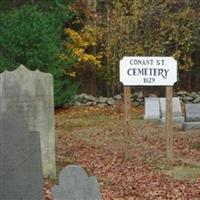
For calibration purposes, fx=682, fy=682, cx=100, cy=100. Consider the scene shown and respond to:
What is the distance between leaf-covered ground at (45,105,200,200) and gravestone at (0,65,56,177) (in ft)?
2.97

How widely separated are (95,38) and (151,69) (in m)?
12.6

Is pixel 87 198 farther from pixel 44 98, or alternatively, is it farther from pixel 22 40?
pixel 22 40

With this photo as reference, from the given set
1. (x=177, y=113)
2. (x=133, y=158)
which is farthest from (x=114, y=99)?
(x=133, y=158)

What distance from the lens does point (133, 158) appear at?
40.0ft

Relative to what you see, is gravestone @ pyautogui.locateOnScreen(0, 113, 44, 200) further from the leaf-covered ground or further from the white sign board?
the white sign board

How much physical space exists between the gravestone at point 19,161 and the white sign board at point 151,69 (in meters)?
5.95

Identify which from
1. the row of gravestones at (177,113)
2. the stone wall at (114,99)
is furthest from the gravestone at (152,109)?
the stone wall at (114,99)

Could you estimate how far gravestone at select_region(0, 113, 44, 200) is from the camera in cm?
625

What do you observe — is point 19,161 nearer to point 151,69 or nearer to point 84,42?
point 151,69

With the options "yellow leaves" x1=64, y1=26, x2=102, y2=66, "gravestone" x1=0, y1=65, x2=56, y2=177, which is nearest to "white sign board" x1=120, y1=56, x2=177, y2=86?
"gravestone" x1=0, y1=65, x2=56, y2=177

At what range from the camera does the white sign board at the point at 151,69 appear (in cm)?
1207

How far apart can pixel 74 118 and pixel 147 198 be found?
12.5 meters

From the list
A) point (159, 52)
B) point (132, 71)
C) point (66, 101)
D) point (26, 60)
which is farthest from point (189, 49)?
point (132, 71)

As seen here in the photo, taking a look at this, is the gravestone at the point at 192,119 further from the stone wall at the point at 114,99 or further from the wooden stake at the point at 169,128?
the stone wall at the point at 114,99
